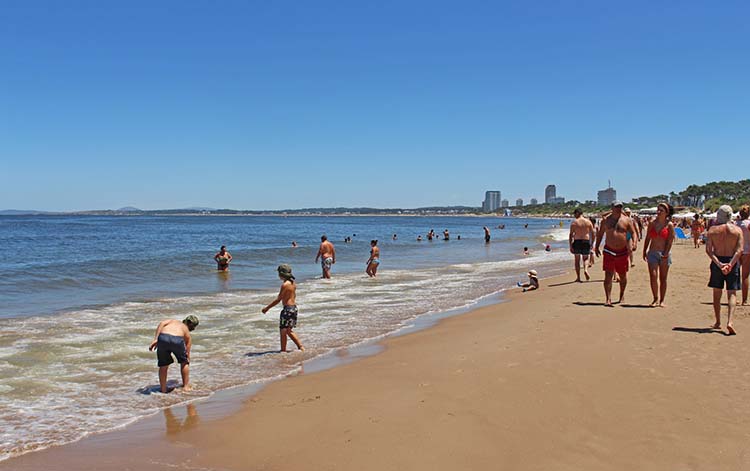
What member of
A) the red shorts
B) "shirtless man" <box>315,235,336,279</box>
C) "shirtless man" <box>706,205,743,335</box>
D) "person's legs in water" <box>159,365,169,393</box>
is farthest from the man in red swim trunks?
"shirtless man" <box>315,235,336,279</box>

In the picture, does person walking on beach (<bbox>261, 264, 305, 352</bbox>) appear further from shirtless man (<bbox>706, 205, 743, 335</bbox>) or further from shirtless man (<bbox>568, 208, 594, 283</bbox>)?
shirtless man (<bbox>568, 208, 594, 283</bbox>)

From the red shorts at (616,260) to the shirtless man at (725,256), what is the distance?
194cm

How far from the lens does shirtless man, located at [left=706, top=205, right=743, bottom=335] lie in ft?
23.8

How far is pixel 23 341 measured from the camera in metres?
9.12

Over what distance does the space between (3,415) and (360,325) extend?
5871mm

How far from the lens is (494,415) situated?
4.79m

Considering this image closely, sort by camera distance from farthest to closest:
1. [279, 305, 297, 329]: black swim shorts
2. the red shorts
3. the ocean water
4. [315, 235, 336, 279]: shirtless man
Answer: [315, 235, 336, 279]: shirtless man → the red shorts → [279, 305, 297, 329]: black swim shorts → the ocean water

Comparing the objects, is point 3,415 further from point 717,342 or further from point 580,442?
point 717,342

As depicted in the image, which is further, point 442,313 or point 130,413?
point 442,313

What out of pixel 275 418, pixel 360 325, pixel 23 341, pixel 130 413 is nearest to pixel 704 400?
pixel 275 418

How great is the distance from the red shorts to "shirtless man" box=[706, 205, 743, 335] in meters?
1.94

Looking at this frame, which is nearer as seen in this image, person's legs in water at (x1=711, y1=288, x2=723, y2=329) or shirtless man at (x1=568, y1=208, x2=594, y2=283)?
person's legs in water at (x1=711, y1=288, x2=723, y2=329)

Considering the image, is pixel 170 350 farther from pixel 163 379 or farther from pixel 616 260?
pixel 616 260

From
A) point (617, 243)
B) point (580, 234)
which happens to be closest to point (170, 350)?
point (617, 243)
